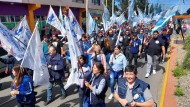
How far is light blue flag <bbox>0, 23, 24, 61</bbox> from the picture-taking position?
5770 mm

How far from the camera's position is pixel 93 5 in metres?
34.8

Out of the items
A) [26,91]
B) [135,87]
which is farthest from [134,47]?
[135,87]

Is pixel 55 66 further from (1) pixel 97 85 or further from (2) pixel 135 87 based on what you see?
(2) pixel 135 87

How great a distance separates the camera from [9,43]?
5.90 meters

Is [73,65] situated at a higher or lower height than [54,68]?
higher

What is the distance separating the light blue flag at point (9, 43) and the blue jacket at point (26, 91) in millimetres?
1687

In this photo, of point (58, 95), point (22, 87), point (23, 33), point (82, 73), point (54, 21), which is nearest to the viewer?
point (22, 87)

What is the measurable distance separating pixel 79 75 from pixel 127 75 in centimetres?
160

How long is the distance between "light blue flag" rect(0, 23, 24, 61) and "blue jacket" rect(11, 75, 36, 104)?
169 centimetres

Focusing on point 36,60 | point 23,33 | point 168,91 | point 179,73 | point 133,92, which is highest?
point 23,33

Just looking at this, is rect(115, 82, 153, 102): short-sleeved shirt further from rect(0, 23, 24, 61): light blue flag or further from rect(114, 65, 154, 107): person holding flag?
rect(0, 23, 24, 61): light blue flag

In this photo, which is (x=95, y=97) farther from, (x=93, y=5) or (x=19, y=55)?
(x=93, y=5)

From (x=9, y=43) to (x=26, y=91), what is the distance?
192cm

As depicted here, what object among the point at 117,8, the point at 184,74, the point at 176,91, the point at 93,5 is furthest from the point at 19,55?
the point at 117,8
